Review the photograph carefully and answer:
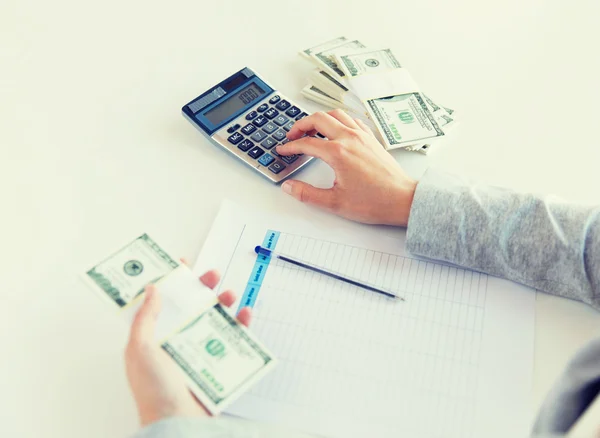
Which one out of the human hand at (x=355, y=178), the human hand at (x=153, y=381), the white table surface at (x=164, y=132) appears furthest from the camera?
the human hand at (x=355, y=178)

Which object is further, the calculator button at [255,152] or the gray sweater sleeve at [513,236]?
the calculator button at [255,152]

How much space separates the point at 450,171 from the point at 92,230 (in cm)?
52

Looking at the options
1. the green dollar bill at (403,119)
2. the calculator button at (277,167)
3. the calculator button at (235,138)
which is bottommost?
the green dollar bill at (403,119)

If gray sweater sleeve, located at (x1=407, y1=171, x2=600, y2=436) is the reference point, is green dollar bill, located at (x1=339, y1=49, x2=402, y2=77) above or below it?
above

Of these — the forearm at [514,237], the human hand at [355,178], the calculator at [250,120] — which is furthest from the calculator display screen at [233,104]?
the forearm at [514,237]

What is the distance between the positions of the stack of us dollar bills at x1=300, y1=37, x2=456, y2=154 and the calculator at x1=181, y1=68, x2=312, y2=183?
0.26 ft

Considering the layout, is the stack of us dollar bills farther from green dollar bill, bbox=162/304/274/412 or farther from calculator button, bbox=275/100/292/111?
green dollar bill, bbox=162/304/274/412

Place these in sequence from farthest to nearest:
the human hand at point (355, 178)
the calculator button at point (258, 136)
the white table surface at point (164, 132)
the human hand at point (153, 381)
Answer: the calculator button at point (258, 136), the human hand at point (355, 178), the white table surface at point (164, 132), the human hand at point (153, 381)

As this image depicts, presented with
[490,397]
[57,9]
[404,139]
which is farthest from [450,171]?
[57,9]

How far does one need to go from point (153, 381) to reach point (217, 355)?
8cm

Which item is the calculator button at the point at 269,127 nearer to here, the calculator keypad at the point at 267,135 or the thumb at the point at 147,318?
the calculator keypad at the point at 267,135

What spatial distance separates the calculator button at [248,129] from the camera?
1.02m

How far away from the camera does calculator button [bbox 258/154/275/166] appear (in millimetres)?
984

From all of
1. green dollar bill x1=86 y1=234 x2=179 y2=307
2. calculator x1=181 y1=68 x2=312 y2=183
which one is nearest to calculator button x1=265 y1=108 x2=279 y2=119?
calculator x1=181 y1=68 x2=312 y2=183
